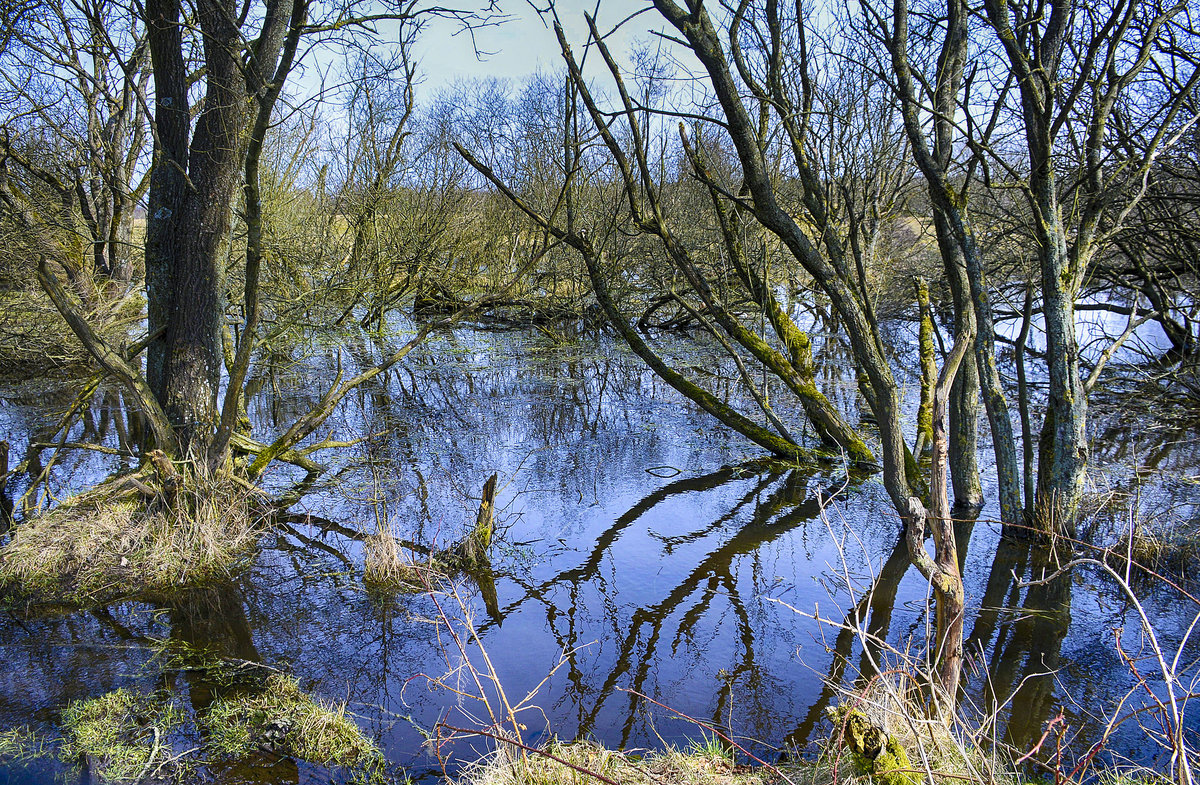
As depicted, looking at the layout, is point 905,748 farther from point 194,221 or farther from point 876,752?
point 194,221

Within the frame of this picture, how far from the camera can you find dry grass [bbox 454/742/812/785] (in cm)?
307

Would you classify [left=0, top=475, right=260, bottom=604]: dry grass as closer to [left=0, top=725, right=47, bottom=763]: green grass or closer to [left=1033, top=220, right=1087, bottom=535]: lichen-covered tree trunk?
[left=0, top=725, right=47, bottom=763]: green grass

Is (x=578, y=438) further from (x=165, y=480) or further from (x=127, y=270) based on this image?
(x=127, y=270)

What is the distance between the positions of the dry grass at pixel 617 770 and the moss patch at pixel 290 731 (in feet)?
1.97

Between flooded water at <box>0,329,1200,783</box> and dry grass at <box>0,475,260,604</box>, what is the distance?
0.29 metres

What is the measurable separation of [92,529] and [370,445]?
12.3 ft

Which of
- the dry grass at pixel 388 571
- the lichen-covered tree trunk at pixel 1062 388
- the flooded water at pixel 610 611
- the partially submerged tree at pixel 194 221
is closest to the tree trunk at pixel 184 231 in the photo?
the partially submerged tree at pixel 194 221

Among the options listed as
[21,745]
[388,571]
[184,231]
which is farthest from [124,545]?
[184,231]

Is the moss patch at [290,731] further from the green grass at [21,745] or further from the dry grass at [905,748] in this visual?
the dry grass at [905,748]

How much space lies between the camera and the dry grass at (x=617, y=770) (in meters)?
3.07

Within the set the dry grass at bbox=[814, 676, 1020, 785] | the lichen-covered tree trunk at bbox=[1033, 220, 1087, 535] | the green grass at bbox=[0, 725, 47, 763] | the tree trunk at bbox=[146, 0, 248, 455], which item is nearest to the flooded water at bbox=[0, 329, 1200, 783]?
the green grass at bbox=[0, 725, 47, 763]

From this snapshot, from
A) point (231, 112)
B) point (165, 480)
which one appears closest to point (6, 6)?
point (231, 112)

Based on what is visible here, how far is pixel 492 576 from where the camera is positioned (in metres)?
5.76

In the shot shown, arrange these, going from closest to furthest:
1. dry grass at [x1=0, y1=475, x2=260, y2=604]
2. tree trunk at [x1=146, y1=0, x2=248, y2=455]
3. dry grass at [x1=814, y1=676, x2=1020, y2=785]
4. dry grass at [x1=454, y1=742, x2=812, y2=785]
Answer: dry grass at [x1=814, y1=676, x2=1020, y2=785] → dry grass at [x1=454, y1=742, x2=812, y2=785] → dry grass at [x1=0, y1=475, x2=260, y2=604] → tree trunk at [x1=146, y1=0, x2=248, y2=455]
